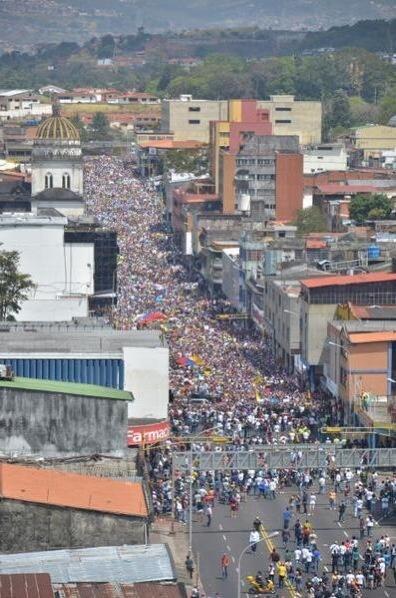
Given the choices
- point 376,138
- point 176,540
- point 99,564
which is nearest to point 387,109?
point 376,138

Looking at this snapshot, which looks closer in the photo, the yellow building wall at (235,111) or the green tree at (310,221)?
the green tree at (310,221)

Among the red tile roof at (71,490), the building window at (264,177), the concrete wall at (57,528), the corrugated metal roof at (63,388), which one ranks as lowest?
the building window at (264,177)

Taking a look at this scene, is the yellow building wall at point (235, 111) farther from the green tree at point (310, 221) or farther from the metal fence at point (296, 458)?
the metal fence at point (296, 458)

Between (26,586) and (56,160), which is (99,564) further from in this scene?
(56,160)

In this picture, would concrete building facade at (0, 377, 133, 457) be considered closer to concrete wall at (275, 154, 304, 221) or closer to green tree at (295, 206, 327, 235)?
green tree at (295, 206, 327, 235)

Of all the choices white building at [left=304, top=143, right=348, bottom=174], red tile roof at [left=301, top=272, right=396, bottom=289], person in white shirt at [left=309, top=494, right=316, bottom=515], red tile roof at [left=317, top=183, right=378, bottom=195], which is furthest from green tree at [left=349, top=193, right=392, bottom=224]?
person in white shirt at [left=309, top=494, right=316, bottom=515]

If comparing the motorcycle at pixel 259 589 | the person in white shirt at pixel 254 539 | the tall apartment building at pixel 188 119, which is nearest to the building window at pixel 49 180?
the tall apartment building at pixel 188 119
